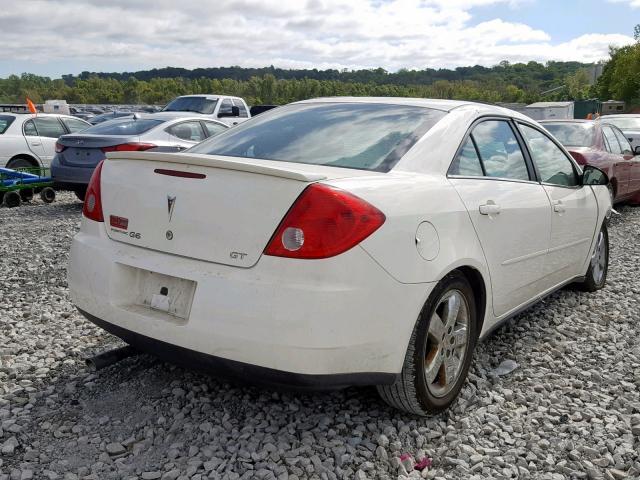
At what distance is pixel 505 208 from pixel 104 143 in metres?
7.07

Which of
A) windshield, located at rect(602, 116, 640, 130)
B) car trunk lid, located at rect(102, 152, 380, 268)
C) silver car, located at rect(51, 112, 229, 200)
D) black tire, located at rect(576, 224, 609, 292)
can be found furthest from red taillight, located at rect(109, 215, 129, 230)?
windshield, located at rect(602, 116, 640, 130)

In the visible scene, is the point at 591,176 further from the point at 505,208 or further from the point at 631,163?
the point at 631,163

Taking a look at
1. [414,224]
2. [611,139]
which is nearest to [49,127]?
[611,139]

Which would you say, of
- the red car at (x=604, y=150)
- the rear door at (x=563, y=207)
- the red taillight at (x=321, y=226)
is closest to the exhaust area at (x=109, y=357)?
the red taillight at (x=321, y=226)

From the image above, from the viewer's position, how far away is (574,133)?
8.88m

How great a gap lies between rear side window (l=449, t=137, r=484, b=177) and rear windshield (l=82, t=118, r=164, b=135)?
7.02 m

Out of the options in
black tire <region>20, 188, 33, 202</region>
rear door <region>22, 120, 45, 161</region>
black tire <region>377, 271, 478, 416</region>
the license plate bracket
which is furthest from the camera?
rear door <region>22, 120, 45, 161</region>

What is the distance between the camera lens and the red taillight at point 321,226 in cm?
233

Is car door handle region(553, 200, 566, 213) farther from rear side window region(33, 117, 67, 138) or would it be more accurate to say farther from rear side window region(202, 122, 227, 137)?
rear side window region(33, 117, 67, 138)

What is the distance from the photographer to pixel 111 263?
275 centimetres

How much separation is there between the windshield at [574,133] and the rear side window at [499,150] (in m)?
5.26

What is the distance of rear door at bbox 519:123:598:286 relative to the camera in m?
3.98

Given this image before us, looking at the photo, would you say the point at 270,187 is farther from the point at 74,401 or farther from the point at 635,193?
the point at 635,193

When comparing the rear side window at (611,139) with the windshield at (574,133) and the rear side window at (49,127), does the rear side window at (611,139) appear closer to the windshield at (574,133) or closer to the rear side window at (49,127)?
the windshield at (574,133)
